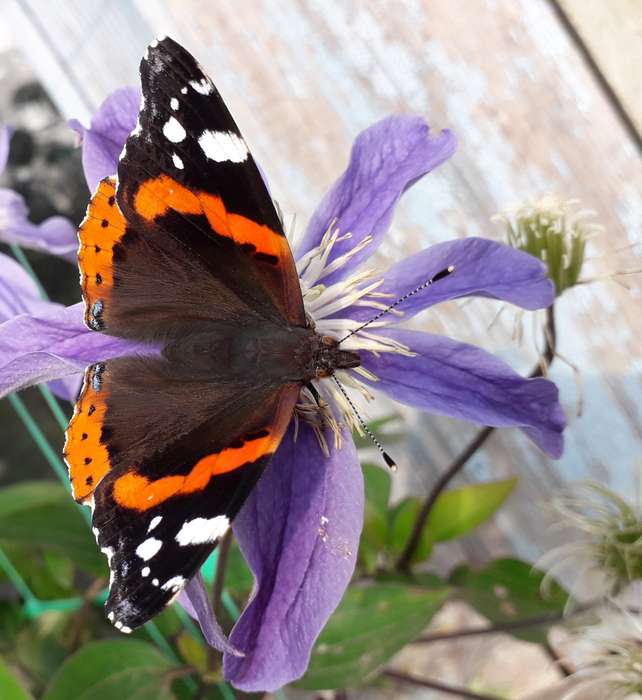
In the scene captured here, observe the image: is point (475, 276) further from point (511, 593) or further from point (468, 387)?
point (511, 593)

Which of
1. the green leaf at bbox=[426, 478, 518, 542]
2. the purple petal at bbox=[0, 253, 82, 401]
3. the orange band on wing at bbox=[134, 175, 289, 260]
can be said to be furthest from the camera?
the green leaf at bbox=[426, 478, 518, 542]

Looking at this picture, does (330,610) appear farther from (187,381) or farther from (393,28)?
(393,28)

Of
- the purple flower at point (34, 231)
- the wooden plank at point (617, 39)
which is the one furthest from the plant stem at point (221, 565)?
the wooden plank at point (617, 39)

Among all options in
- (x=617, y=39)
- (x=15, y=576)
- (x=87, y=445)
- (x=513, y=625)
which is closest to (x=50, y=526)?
(x=15, y=576)

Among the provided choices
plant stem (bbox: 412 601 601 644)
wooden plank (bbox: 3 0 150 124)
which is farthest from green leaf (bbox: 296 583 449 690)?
wooden plank (bbox: 3 0 150 124)

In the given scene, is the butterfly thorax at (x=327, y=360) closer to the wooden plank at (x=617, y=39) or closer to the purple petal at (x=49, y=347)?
the purple petal at (x=49, y=347)

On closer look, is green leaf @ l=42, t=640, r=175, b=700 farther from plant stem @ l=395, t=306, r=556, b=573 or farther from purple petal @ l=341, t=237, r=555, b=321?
purple petal @ l=341, t=237, r=555, b=321

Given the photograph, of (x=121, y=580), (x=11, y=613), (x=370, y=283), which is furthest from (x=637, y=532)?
(x=11, y=613)
